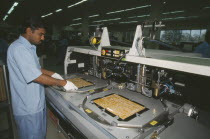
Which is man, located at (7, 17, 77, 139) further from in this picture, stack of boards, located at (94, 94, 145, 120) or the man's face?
stack of boards, located at (94, 94, 145, 120)

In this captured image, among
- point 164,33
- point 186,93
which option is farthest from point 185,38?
point 186,93

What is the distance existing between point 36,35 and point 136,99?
4.38 ft

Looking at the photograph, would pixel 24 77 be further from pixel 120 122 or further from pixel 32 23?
pixel 120 122

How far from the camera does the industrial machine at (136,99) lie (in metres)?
1.02

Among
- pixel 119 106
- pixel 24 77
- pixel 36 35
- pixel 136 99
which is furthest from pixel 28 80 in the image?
pixel 136 99

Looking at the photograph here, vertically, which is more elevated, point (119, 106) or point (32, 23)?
point (32, 23)

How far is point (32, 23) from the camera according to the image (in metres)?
1.40

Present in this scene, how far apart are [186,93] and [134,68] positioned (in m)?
0.66

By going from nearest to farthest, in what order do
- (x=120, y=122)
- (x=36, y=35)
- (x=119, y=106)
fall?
(x=120, y=122)
(x=119, y=106)
(x=36, y=35)

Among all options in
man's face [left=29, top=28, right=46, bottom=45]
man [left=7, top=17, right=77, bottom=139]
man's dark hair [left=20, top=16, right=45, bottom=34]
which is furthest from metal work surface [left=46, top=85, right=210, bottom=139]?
man's dark hair [left=20, top=16, right=45, bottom=34]

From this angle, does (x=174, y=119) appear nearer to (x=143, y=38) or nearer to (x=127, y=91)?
(x=127, y=91)

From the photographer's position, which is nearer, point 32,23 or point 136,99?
point 32,23

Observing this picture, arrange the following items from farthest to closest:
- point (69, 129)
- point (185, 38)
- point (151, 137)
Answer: point (185, 38), point (69, 129), point (151, 137)

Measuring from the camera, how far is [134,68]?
175 cm
